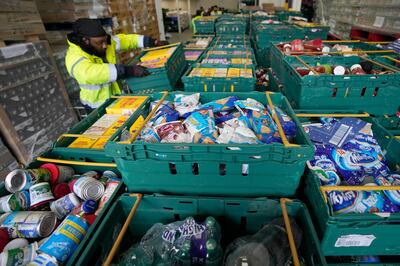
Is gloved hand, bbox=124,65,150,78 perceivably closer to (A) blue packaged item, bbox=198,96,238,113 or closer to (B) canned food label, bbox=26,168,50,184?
(A) blue packaged item, bbox=198,96,238,113

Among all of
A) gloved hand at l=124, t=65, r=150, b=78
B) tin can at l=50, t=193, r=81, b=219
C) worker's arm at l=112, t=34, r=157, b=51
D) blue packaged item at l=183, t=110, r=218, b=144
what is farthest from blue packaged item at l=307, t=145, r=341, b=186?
worker's arm at l=112, t=34, r=157, b=51

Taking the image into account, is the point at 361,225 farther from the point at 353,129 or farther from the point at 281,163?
the point at 353,129

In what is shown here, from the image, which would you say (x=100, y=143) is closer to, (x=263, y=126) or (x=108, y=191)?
(x=108, y=191)

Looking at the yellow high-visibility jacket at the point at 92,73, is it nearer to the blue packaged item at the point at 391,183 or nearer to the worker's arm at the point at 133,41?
the worker's arm at the point at 133,41

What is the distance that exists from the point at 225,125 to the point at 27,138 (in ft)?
9.61

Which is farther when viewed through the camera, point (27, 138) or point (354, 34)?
point (354, 34)

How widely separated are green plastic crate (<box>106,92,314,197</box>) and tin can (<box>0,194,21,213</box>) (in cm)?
64

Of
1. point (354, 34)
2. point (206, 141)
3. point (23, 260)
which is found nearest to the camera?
point (23, 260)

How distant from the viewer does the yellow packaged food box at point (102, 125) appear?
176cm

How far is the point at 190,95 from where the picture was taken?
1.61m

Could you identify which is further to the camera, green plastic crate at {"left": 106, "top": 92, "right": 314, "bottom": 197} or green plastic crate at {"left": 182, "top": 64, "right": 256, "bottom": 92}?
green plastic crate at {"left": 182, "top": 64, "right": 256, "bottom": 92}

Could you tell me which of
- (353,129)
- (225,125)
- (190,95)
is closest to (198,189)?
(225,125)

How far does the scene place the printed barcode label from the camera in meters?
1.50

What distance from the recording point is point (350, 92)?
1.89m
